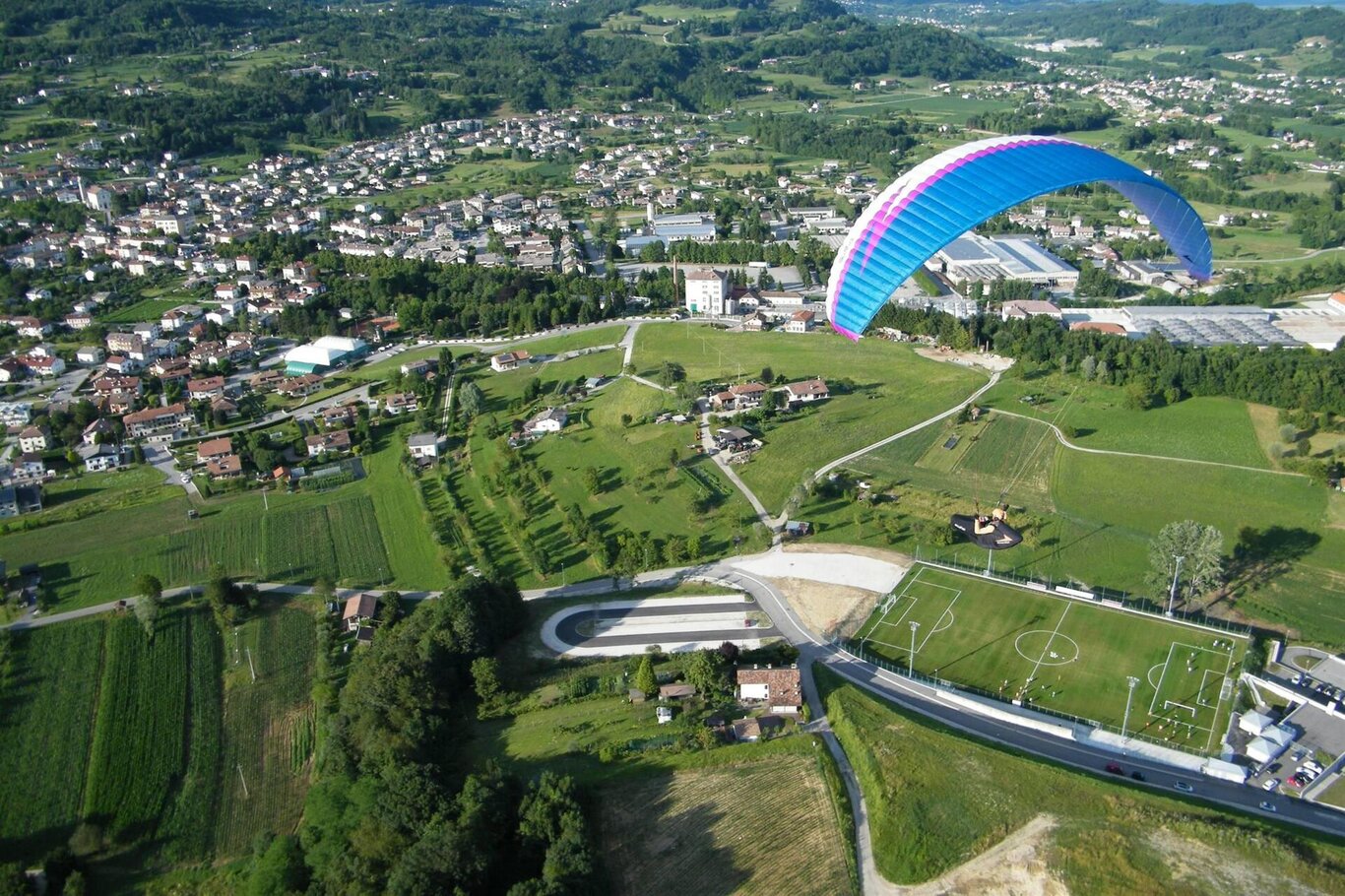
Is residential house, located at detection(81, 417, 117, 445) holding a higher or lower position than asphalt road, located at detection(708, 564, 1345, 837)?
lower

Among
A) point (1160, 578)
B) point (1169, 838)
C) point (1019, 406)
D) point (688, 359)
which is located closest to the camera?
point (1169, 838)

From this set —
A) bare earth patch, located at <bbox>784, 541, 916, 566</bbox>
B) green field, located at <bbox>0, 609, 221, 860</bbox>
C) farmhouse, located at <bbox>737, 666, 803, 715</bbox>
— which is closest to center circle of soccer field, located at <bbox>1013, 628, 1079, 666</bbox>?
bare earth patch, located at <bbox>784, 541, 916, 566</bbox>

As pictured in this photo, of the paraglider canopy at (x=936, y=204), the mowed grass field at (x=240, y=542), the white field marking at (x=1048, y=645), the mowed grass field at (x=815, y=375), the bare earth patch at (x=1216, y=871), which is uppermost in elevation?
the paraglider canopy at (x=936, y=204)

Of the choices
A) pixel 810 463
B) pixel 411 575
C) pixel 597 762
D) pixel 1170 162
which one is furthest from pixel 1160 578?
pixel 1170 162

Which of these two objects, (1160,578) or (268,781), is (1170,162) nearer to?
(1160,578)

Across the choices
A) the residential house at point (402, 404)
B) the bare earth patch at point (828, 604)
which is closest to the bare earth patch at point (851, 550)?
the bare earth patch at point (828, 604)

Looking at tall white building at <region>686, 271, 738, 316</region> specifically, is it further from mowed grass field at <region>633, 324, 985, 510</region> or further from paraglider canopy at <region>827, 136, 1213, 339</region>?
A: paraglider canopy at <region>827, 136, 1213, 339</region>

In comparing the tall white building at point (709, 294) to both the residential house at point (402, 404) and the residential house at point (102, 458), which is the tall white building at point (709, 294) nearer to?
the residential house at point (402, 404)
